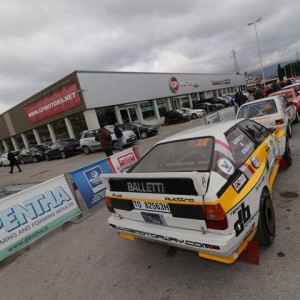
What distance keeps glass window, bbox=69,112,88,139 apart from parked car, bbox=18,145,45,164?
3722 mm

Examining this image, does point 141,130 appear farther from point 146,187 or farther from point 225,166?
point 225,166

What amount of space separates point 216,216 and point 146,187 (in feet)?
2.81

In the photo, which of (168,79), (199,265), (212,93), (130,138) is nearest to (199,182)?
(199,265)

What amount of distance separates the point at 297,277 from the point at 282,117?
5430 mm

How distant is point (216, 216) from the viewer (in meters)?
2.25

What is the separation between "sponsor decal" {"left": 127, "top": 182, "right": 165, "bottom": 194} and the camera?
2.63 meters

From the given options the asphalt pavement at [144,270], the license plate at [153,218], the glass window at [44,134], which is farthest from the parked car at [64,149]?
the license plate at [153,218]

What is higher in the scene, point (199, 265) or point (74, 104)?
point (74, 104)


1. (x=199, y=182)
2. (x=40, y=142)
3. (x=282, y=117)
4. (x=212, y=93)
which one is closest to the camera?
(x=199, y=182)

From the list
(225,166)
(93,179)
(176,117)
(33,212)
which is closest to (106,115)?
(176,117)

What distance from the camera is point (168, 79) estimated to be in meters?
30.0

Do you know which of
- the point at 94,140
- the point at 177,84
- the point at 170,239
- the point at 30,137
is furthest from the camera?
the point at 177,84

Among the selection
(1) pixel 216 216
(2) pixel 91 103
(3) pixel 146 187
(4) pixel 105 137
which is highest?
(2) pixel 91 103

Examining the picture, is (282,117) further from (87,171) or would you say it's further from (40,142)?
(40,142)
